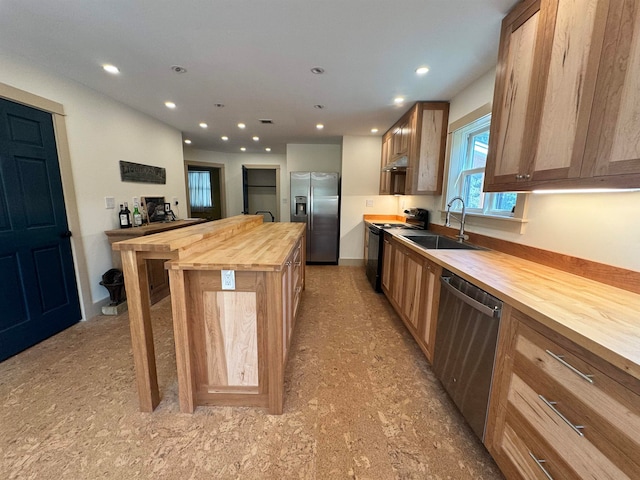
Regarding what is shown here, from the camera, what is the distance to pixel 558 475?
2.85 ft

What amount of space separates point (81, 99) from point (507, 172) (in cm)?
393

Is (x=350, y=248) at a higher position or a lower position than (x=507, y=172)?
lower

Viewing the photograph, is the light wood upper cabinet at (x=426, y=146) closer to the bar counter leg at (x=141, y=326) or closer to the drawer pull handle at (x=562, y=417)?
the drawer pull handle at (x=562, y=417)

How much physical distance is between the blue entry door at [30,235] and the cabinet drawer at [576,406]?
3529 mm

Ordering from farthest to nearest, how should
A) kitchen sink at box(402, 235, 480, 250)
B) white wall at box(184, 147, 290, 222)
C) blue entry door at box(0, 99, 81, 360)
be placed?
white wall at box(184, 147, 290, 222)
kitchen sink at box(402, 235, 480, 250)
blue entry door at box(0, 99, 81, 360)

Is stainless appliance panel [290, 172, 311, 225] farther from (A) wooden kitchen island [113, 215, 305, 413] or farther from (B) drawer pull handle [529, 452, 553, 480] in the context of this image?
(B) drawer pull handle [529, 452, 553, 480]

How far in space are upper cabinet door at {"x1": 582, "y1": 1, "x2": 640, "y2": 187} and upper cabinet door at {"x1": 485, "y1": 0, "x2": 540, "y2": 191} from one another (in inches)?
15.0

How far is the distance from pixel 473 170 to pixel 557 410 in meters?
2.24

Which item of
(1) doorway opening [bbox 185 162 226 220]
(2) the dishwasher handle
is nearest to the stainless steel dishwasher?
(2) the dishwasher handle

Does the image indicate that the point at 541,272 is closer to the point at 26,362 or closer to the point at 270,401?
the point at 270,401

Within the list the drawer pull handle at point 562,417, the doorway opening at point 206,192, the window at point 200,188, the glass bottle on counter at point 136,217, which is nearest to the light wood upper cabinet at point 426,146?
the drawer pull handle at point 562,417

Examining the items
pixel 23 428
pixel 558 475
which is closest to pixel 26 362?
pixel 23 428

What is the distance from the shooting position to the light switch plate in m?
1.45

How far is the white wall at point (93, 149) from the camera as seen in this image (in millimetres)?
2248
